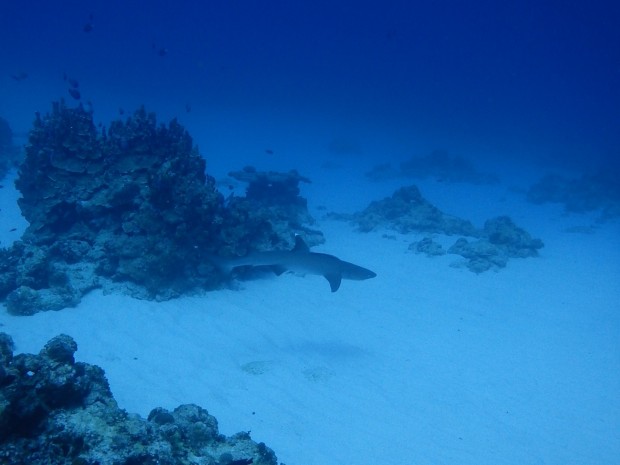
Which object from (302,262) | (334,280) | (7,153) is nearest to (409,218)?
(334,280)

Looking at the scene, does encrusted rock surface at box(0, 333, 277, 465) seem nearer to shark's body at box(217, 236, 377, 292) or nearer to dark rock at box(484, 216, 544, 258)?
shark's body at box(217, 236, 377, 292)

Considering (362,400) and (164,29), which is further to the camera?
(164,29)

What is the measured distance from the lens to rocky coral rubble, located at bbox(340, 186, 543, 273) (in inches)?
555

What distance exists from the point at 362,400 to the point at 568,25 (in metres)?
133

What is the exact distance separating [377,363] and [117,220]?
7110 millimetres

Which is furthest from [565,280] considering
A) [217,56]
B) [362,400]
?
[217,56]

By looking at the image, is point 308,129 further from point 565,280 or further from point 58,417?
point 58,417

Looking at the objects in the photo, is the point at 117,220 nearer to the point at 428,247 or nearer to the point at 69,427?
the point at 69,427

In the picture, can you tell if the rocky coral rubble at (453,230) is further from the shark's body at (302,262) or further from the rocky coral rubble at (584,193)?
the rocky coral rubble at (584,193)

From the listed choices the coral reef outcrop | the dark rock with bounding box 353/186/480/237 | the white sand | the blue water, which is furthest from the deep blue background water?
the white sand

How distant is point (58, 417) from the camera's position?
3.17 m

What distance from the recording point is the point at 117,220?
10.1m

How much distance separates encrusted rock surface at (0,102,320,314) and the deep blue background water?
19201 mm

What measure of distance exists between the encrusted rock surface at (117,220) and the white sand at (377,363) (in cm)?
60
